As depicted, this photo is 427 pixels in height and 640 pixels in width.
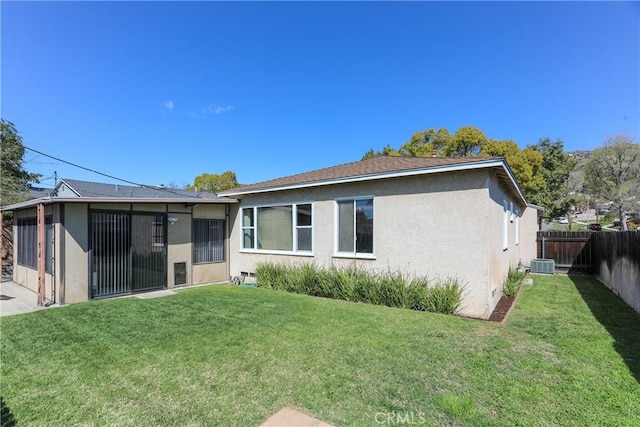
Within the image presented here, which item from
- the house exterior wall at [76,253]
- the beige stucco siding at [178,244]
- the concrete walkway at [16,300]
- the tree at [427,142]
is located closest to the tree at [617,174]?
the tree at [427,142]

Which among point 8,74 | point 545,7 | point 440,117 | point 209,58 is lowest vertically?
point 8,74

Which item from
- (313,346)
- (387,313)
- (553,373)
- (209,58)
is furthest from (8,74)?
(553,373)

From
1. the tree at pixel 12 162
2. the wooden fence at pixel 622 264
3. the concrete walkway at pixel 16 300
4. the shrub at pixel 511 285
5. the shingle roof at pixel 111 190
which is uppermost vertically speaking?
the tree at pixel 12 162

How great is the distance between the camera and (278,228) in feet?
35.6

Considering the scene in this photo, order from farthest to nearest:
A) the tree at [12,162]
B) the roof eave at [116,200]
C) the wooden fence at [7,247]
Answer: the tree at [12,162] → the wooden fence at [7,247] → the roof eave at [116,200]

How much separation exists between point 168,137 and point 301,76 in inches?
350

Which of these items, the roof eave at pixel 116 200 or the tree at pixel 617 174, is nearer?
the roof eave at pixel 116 200

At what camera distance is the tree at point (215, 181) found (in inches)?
1590

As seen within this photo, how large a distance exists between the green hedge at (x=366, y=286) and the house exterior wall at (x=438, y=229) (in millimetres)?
235

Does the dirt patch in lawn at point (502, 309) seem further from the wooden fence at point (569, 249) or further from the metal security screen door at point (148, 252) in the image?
the metal security screen door at point (148, 252)

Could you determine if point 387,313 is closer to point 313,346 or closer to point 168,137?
point 313,346

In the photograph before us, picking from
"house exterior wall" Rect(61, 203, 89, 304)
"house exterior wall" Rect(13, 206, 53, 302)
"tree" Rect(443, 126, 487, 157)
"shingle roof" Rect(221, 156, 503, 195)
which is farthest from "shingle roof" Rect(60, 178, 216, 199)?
"tree" Rect(443, 126, 487, 157)

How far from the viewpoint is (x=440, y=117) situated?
2605 centimetres

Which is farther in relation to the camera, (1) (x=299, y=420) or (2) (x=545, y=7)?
(2) (x=545, y=7)
